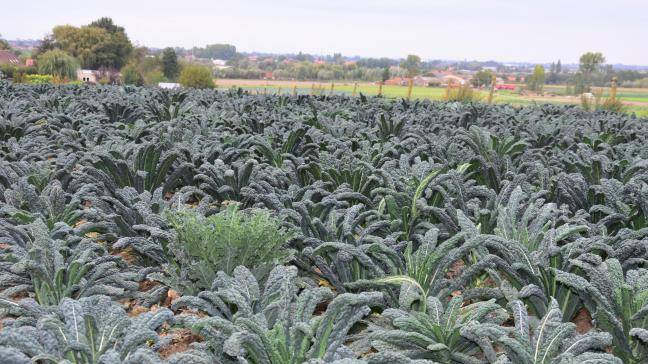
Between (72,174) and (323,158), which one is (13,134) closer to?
(72,174)

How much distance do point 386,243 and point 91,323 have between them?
5.37 feet

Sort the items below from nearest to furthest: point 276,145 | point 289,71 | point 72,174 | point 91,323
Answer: point 91,323, point 72,174, point 276,145, point 289,71

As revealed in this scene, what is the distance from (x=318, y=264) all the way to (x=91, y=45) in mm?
93081

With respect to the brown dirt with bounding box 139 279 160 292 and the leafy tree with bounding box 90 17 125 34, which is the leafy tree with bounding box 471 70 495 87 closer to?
the brown dirt with bounding box 139 279 160 292

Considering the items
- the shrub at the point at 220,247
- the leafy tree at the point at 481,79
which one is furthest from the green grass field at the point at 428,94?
the shrub at the point at 220,247

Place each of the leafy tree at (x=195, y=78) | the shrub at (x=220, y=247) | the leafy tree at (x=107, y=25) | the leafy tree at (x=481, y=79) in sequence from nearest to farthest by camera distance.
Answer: the shrub at (x=220, y=247), the leafy tree at (x=481, y=79), the leafy tree at (x=195, y=78), the leafy tree at (x=107, y=25)

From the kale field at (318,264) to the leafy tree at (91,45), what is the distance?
88692 mm

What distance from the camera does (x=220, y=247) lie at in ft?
10.1

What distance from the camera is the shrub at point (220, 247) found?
3029 millimetres

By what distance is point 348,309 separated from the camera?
2455 millimetres

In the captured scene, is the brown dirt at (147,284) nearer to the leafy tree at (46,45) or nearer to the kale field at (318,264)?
the kale field at (318,264)

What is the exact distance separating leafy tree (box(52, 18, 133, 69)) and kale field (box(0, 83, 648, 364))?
8869 centimetres

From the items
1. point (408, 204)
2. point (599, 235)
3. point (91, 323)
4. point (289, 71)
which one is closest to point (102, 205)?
point (91, 323)

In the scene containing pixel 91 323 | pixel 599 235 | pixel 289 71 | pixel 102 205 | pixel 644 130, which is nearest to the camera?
pixel 91 323
